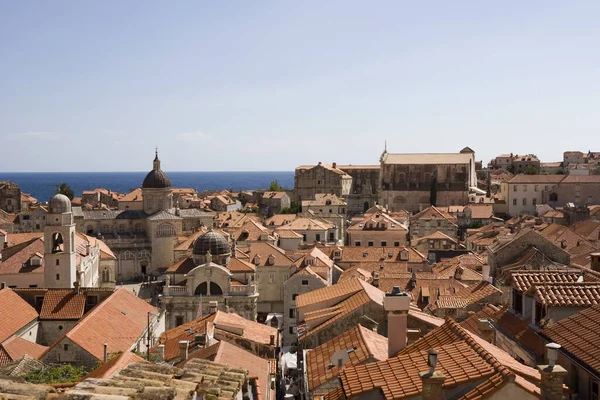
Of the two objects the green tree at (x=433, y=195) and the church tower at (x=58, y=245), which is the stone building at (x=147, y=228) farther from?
the green tree at (x=433, y=195)

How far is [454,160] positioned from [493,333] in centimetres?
10221

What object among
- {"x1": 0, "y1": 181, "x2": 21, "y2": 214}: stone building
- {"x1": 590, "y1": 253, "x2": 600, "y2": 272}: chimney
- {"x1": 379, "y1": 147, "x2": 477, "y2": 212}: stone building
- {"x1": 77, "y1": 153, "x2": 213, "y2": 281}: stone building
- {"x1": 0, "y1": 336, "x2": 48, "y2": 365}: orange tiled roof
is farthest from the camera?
{"x1": 0, "y1": 181, "x2": 21, "y2": 214}: stone building

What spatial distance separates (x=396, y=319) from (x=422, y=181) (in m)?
102

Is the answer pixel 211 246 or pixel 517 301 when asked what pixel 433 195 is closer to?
pixel 211 246

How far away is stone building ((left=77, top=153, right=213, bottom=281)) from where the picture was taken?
73.3 m

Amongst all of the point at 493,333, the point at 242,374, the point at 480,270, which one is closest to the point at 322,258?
the point at 480,270

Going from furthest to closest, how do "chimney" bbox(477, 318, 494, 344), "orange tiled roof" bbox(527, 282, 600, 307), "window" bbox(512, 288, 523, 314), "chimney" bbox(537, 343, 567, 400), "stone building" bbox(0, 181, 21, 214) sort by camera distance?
"stone building" bbox(0, 181, 21, 214)
"window" bbox(512, 288, 523, 314)
"chimney" bbox(477, 318, 494, 344)
"orange tiled roof" bbox(527, 282, 600, 307)
"chimney" bbox(537, 343, 567, 400)

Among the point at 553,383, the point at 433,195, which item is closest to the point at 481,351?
the point at 553,383

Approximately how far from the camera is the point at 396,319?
16219 mm

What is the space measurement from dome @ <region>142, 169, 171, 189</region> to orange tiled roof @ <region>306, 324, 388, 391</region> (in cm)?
5759

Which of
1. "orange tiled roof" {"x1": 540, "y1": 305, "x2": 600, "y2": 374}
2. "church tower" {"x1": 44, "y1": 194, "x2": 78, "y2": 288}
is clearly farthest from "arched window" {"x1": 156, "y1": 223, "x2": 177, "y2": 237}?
"orange tiled roof" {"x1": 540, "y1": 305, "x2": 600, "y2": 374}

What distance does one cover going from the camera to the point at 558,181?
10562 centimetres

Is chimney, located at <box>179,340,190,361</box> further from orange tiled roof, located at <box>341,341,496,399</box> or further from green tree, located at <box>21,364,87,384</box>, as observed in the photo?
orange tiled roof, located at <box>341,341,496,399</box>

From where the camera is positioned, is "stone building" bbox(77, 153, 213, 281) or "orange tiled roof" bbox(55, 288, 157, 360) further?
"stone building" bbox(77, 153, 213, 281)
